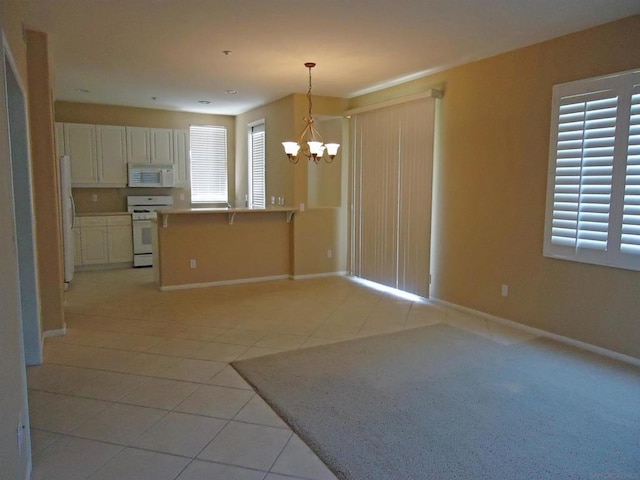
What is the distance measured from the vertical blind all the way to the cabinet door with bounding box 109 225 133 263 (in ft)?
12.1

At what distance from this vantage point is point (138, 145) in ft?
24.9

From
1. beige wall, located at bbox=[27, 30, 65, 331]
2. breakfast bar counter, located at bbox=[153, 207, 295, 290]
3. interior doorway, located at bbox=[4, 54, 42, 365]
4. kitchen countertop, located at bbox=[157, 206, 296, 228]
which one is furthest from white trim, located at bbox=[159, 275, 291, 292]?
interior doorway, located at bbox=[4, 54, 42, 365]

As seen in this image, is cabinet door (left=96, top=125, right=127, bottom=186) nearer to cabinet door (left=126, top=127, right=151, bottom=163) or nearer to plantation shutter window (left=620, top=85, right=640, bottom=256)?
cabinet door (left=126, top=127, right=151, bottom=163)

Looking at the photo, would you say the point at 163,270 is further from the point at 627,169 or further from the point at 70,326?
the point at 627,169

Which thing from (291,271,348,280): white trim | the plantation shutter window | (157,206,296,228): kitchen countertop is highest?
the plantation shutter window

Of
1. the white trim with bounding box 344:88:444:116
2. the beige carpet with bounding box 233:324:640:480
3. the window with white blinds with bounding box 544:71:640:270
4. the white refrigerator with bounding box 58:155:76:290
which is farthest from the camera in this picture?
the white refrigerator with bounding box 58:155:76:290

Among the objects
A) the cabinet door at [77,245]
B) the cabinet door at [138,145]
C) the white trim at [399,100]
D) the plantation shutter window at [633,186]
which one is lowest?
the cabinet door at [77,245]

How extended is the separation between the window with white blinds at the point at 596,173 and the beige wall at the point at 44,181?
4.36m

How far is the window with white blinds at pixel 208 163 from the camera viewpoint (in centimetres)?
838

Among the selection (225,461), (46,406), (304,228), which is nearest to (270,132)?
(304,228)

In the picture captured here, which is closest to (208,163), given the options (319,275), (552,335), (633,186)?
(319,275)

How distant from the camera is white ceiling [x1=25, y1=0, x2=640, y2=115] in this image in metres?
3.29

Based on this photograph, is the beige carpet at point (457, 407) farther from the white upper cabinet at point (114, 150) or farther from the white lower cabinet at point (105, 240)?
the white upper cabinet at point (114, 150)

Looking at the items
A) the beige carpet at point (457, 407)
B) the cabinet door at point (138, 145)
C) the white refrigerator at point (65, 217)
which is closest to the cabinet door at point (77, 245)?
the white refrigerator at point (65, 217)
